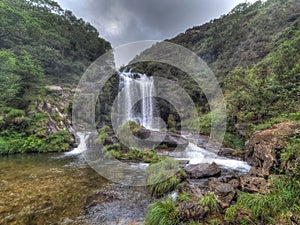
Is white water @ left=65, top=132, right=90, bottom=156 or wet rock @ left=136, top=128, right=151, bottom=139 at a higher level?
wet rock @ left=136, top=128, right=151, bottom=139

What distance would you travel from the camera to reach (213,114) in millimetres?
16609

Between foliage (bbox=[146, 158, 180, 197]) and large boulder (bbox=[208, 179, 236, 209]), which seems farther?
foliage (bbox=[146, 158, 180, 197])

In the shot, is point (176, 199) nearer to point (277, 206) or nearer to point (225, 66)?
point (277, 206)

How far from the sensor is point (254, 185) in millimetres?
5496

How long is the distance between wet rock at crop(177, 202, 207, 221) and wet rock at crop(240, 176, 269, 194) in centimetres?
206

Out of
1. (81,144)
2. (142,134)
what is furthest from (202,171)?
(81,144)

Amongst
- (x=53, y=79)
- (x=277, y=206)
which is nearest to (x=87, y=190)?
(x=277, y=206)

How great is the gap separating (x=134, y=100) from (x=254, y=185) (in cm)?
1904

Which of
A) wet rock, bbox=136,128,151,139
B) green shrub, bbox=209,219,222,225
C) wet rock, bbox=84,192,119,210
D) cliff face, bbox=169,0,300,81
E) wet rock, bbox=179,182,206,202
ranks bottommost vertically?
wet rock, bbox=84,192,119,210

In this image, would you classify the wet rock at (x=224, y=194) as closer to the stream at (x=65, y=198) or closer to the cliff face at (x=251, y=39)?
the stream at (x=65, y=198)

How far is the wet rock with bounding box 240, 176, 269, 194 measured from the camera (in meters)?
5.18

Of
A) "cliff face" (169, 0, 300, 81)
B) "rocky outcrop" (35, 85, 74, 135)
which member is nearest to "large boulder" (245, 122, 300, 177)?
"rocky outcrop" (35, 85, 74, 135)

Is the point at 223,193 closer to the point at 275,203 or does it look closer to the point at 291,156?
the point at 275,203

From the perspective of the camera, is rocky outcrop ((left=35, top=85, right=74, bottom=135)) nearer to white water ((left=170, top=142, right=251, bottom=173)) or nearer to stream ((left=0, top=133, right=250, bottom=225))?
stream ((left=0, top=133, right=250, bottom=225))
